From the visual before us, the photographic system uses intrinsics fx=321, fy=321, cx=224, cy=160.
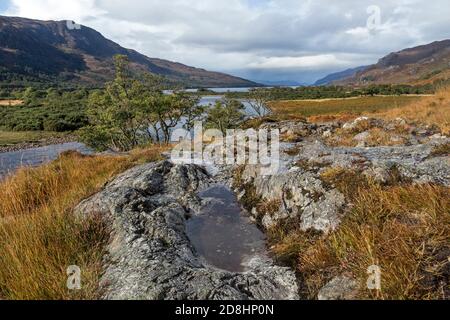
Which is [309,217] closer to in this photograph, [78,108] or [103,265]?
[103,265]

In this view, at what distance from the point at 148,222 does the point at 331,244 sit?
350 cm

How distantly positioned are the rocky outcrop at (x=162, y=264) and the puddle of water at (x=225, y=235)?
238mm

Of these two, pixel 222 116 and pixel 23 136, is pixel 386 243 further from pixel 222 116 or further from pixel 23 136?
pixel 23 136

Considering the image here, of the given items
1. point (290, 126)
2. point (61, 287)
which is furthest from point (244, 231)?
point (290, 126)

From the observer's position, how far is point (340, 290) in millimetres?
4270

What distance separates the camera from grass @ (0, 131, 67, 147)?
70912mm

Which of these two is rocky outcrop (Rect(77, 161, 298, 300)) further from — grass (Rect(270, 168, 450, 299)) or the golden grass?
the golden grass

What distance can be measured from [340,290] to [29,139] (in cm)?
8645

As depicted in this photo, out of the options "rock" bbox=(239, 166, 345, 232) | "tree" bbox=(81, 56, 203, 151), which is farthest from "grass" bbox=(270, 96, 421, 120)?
"rock" bbox=(239, 166, 345, 232)

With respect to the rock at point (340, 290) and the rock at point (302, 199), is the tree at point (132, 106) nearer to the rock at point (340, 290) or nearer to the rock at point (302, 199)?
the rock at point (302, 199)

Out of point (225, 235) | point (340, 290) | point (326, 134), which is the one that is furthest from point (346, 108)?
point (340, 290)

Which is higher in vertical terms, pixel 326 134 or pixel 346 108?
pixel 346 108

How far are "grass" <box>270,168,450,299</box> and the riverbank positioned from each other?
68.4m

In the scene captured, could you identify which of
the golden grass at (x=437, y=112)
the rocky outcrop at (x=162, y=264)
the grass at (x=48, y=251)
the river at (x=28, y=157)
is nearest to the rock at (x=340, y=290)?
the rocky outcrop at (x=162, y=264)
